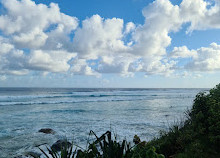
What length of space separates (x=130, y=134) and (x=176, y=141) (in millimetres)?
5233

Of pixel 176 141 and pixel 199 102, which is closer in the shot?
pixel 176 141

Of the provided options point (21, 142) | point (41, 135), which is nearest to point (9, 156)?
point (21, 142)

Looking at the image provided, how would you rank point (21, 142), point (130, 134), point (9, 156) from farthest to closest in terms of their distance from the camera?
point (130, 134), point (21, 142), point (9, 156)

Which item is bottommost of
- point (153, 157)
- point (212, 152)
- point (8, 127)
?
point (8, 127)

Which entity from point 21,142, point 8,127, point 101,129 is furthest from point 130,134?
point 8,127

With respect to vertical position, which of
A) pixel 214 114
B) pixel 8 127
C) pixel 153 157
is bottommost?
pixel 8 127

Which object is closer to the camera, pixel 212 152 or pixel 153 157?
pixel 153 157

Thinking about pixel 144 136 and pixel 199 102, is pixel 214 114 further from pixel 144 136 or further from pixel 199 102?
pixel 144 136

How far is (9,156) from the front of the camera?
7.57 metres

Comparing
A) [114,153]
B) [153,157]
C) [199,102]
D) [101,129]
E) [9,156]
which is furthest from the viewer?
[101,129]

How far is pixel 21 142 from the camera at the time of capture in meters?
9.52

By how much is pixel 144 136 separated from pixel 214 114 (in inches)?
212

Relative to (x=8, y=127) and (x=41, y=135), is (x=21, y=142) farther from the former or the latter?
(x=8, y=127)

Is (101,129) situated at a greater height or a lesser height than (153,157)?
lesser
